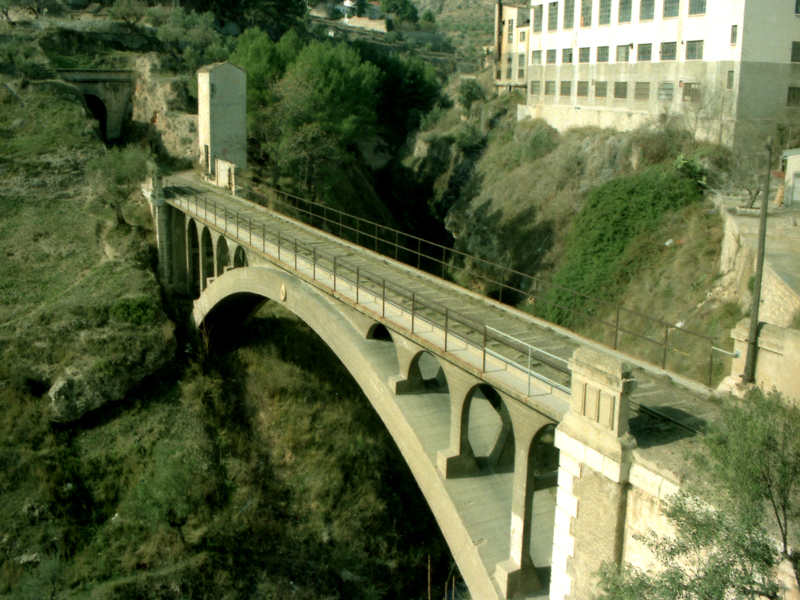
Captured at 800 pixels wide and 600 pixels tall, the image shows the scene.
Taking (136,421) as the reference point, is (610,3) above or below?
above

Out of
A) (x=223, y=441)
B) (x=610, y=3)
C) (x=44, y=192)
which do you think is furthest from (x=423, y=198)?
(x=223, y=441)

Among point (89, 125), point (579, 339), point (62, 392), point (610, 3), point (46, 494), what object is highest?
point (610, 3)

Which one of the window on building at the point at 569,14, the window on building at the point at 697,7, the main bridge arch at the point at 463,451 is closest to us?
the main bridge arch at the point at 463,451

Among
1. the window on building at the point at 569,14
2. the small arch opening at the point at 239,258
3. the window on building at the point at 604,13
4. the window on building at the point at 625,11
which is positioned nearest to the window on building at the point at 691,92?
the window on building at the point at 625,11

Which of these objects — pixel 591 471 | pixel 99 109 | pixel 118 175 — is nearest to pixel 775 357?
pixel 591 471

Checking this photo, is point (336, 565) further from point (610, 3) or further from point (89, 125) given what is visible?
point (610, 3)

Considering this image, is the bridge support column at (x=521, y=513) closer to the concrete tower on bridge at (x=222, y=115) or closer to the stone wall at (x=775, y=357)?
the stone wall at (x=775, y=357)

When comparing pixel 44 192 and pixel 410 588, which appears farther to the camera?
pixel 44 192
